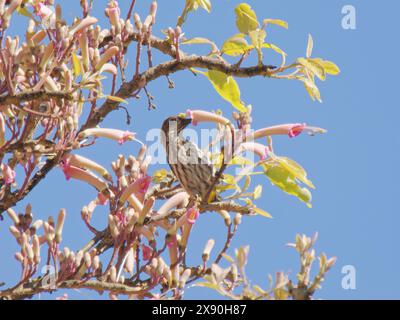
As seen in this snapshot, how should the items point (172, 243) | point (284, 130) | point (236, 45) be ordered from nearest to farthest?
point (172, 243) → point (236, 45) → point (284, 130)

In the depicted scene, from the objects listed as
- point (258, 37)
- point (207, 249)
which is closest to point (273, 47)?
point (258, 37)

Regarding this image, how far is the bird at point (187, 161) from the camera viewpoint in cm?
724

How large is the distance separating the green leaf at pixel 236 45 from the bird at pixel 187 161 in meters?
0.83

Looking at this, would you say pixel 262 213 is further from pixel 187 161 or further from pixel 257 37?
pixel 257 37

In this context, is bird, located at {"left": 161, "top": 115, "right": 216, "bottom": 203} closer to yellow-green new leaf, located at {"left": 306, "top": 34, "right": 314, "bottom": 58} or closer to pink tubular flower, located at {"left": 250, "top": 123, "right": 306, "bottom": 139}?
pink tubular flower, located at {"left": 250, "top": 123, "right": 306, "bottom": 139}

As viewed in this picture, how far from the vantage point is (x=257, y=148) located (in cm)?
687

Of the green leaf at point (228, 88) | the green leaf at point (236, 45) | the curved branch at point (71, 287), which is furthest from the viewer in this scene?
the green leaf at point (236, 45)

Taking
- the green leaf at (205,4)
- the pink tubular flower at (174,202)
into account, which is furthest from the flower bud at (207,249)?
the green leaf at (205,4)

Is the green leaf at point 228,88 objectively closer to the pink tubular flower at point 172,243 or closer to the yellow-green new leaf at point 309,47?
the yellow-green new leaf at point 309,47

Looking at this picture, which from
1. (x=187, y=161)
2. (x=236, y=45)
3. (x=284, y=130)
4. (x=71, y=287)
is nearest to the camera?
(x=71, y=287)

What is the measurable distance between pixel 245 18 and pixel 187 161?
1.10 m

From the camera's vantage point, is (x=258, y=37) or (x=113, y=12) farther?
(x=113, y=12)

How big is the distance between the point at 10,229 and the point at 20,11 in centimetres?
174

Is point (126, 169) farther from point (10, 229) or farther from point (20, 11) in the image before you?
point (20, 11)
